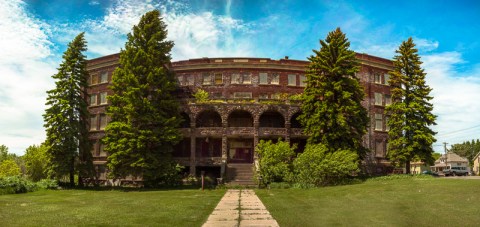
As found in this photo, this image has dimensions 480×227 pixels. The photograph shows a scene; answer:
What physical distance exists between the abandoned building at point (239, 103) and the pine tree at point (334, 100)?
4.82 metres

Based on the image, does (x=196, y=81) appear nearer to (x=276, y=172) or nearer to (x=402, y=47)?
(x=276, y=172)

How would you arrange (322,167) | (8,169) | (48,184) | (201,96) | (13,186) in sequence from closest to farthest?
(322,167) < (13,186) < (48,184) < (201,96) < (8,169)

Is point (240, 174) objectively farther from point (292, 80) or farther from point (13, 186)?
point (13, 186)

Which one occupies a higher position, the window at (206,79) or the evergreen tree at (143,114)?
the window at (206,79)

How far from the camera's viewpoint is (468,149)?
148 metres

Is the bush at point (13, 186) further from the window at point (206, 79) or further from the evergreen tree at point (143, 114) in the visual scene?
the window at point (206, 79)

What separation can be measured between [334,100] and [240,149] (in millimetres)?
13390

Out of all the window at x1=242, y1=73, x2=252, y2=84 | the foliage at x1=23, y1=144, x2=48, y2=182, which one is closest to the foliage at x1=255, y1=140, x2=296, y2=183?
the window at x1=242, y1=73, x2=252, y2=84

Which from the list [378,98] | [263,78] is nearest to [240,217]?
[263,78]

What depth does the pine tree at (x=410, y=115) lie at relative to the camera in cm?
3994

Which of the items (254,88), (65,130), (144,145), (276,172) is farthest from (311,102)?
(65,130)

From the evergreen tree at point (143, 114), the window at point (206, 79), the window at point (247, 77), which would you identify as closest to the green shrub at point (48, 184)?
the evergreen tree at point (143, 114)

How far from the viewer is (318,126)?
117 feet

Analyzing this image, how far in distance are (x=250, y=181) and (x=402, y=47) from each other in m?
22.8
